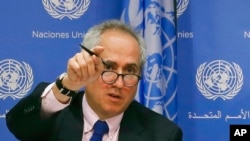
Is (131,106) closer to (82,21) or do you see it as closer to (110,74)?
(110,74)

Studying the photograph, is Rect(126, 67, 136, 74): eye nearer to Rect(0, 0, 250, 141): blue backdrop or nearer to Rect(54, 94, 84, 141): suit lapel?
Rect(54, 94, 84, 141): suit lapel

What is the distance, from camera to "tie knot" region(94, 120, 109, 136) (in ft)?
5.56

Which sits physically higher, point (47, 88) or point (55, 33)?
point (55, 33)

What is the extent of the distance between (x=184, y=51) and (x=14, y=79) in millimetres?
1020

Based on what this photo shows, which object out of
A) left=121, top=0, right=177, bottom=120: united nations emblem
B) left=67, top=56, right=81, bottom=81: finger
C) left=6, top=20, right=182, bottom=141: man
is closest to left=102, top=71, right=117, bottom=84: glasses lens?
left=6, top=20, right=182, bottom=141: man

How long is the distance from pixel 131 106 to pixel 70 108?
0.26 meters

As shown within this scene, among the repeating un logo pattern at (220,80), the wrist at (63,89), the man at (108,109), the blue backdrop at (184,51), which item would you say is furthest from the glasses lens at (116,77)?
the repeating un logo pattern at (220,80)

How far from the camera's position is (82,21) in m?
2.69

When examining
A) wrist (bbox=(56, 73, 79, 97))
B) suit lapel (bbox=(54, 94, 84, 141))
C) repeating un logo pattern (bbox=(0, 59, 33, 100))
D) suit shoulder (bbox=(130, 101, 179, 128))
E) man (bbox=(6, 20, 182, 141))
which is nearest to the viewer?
wrist (bbox=(56, 73, 79, 97))

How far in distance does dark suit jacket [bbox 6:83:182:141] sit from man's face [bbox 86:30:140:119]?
75 mm

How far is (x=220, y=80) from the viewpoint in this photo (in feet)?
8.91

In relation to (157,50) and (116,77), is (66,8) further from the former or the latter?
(116,77)

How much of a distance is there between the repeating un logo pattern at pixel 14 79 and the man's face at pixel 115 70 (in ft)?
3.19

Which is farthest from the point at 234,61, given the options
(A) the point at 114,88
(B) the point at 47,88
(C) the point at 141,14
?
(B) the point at 47,88
